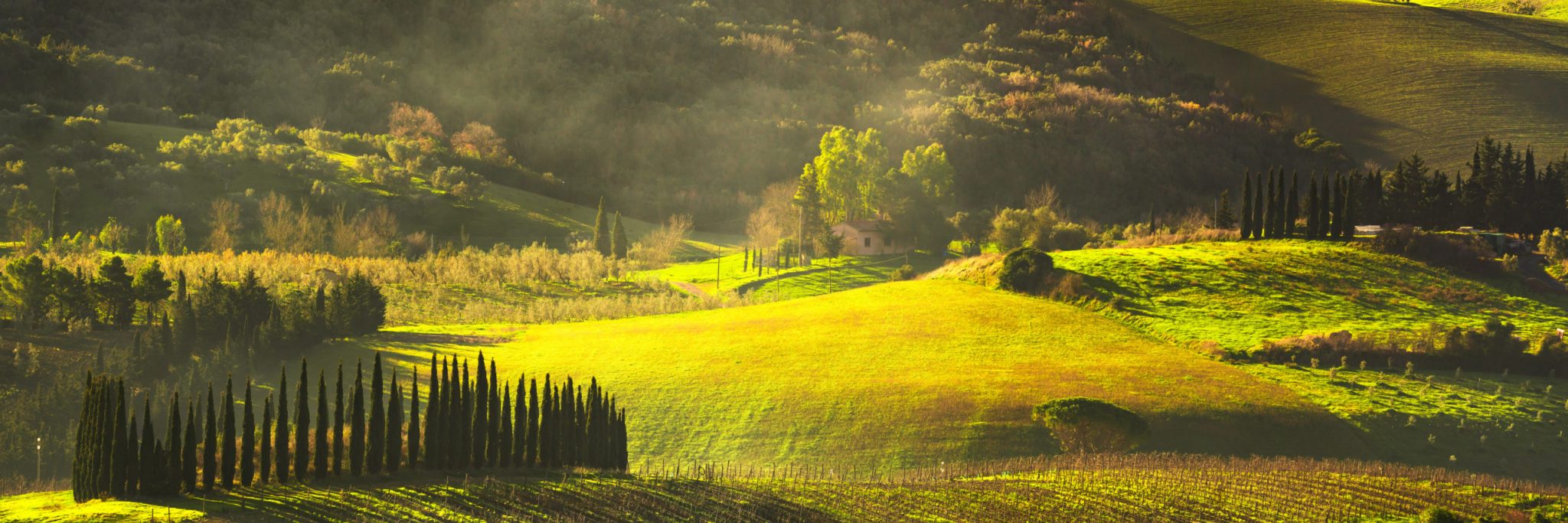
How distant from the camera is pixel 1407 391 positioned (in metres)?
75.4

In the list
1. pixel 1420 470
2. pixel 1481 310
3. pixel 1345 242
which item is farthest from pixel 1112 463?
pixel 1345 242

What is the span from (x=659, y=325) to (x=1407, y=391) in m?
46.0

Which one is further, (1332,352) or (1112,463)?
(1332,352)

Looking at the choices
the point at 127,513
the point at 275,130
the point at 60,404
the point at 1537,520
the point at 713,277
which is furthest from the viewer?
the point at 275,130

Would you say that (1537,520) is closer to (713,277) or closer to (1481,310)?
→ (1481,310)

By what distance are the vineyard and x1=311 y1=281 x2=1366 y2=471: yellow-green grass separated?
3.77 m

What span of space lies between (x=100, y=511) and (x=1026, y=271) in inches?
2670

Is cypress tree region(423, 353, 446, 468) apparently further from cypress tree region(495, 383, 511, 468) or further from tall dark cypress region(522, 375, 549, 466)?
tall dark cypress region(522, 375, 549, 466)

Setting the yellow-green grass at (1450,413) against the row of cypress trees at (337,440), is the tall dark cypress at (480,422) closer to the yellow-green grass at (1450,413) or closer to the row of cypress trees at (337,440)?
the row of cypress trees at (337,440)

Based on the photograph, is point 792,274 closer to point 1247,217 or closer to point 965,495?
point 1247,217

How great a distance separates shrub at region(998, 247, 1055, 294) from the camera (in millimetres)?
100356

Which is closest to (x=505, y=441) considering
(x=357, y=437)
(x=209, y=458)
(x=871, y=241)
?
(x=357, y=437)

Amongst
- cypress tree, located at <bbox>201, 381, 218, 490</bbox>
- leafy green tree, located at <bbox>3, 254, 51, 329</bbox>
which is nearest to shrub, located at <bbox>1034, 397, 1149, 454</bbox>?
cypress tree, located at <bbox>201, 381, 218, 490</bbox>

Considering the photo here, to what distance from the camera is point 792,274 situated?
125m
